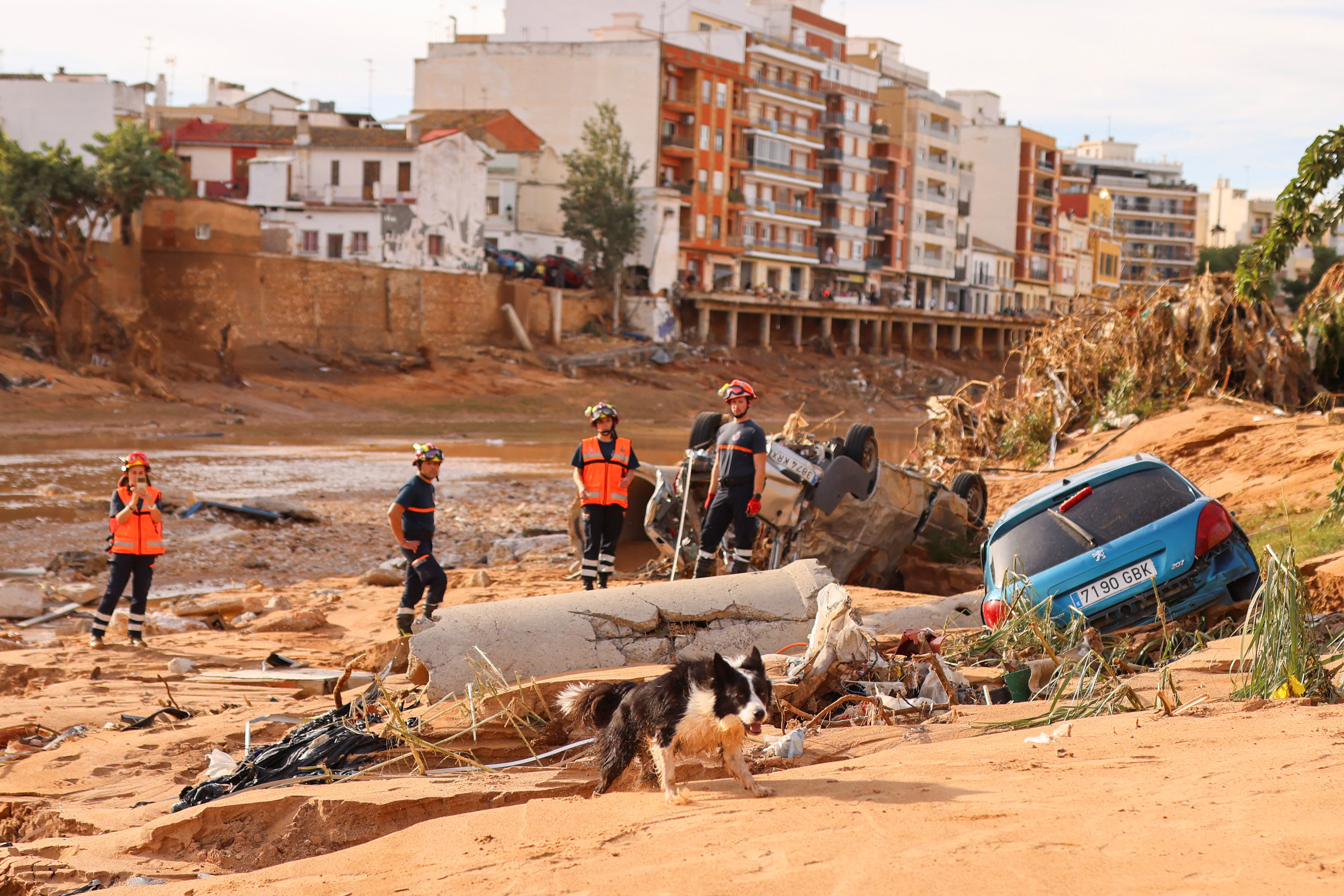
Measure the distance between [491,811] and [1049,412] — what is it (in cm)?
1615

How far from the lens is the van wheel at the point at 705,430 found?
12906 millimetres

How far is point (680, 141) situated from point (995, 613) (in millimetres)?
63952

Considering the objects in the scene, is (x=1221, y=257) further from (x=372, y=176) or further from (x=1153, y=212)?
(x=372, y=176)

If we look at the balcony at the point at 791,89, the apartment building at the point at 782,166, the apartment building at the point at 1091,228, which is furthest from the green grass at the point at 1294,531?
the apartment building at the point at 1091,228

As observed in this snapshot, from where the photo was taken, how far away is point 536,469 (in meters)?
31.3

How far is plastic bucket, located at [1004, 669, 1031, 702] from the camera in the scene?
736 centimetres

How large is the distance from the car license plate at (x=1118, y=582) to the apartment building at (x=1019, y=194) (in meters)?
95.8

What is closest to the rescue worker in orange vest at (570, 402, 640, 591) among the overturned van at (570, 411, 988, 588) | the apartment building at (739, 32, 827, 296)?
the overturned van at (570, 411, 988, 588)

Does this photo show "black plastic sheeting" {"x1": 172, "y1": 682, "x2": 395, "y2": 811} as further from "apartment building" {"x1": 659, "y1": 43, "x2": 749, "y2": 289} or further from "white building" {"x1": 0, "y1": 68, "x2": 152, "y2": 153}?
"apartment building" {"x1": 659, "y1": 43, "x2": 749, "y2": 289}

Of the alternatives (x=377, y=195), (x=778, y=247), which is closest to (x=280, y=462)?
(x=377, y=195)

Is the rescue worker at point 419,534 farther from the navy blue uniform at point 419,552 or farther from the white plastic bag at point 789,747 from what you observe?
the white plastic bag at point 789,747

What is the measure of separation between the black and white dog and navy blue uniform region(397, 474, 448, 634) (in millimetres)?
5438

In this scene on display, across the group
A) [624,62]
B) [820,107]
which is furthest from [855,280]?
[624,62]

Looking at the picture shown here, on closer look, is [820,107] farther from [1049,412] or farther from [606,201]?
[1049,412]
